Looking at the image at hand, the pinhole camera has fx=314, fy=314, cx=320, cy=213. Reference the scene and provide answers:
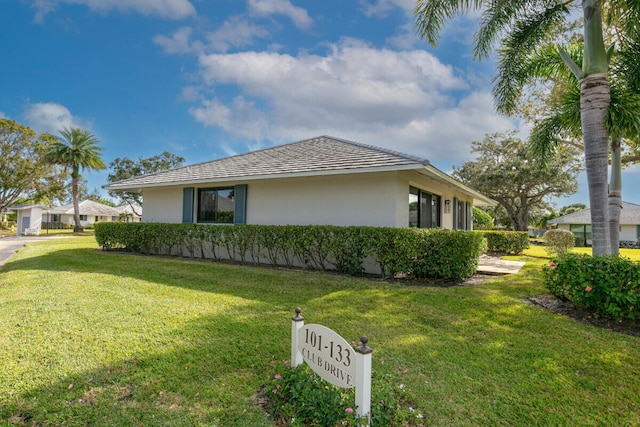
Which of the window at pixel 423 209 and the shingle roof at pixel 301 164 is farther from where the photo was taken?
the window at pixel 423 209

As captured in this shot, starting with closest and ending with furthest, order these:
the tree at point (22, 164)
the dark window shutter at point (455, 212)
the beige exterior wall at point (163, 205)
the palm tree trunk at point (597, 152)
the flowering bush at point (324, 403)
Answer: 1. the flowering bush at point (324, 403)
2. the palm tree trunk at point (597, 152)
3. the beige exterior wall at point (163, 205)
4. the dark window shutter at point (455, 212)
5. the tree at point (22, 164)

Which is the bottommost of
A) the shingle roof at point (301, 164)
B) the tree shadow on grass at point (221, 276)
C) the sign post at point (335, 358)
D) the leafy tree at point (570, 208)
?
the tree shadow on grass at point (221, 276)

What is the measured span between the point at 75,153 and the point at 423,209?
34.2m

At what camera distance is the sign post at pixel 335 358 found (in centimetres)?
218

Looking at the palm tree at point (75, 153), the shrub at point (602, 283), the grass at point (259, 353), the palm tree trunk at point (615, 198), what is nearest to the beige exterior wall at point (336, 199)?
the grass at point (259, 353)

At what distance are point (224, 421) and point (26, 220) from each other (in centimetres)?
3545

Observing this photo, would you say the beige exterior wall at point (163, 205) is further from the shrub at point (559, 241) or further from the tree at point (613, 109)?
the shrub at point (559, 241)

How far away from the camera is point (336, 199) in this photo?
9148 millimetres

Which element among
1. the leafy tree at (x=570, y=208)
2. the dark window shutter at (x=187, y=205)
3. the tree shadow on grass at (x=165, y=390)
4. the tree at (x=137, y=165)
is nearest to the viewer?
the tree shadow on grass at (x=165, y=390)

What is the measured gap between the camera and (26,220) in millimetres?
27547

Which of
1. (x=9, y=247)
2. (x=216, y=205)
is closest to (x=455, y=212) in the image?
(x=216, y=205)

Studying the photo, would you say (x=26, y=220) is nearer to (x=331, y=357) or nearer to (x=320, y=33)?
(x=320, y=33)

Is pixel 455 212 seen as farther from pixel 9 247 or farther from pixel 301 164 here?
pixel 9 247

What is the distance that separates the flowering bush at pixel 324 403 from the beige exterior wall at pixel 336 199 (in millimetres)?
5921
